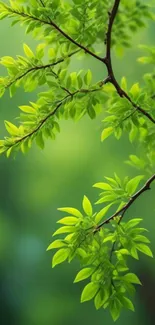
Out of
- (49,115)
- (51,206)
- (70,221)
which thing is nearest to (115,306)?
(70,221)

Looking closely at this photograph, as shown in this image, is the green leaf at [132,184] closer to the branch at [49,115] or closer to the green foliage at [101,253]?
the green foliage at [101,253]

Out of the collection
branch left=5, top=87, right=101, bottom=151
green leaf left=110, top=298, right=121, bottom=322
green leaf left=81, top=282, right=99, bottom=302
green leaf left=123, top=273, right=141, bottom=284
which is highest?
branch left=5, top=87, right=101, bottom=151

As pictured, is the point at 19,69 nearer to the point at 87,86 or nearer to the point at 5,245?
the point at 87,86

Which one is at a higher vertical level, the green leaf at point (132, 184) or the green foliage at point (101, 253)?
the green leaf at point (132, 184)

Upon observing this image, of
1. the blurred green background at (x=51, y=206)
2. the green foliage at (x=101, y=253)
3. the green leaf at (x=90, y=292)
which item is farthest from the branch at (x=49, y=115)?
the blurred green background at (x=51, y=206)

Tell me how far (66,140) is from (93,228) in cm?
67

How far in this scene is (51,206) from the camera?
1.43m

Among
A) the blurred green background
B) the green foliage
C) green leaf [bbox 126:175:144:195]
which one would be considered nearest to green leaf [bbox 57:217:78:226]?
the green foliage

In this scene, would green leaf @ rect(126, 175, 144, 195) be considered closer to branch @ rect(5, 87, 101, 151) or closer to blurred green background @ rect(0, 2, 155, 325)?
branch @ rect(5, 87, 101, 151)

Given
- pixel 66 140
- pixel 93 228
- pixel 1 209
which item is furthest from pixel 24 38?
pixel 93 228

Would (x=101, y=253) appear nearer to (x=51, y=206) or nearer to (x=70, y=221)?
(x=70, y=221)

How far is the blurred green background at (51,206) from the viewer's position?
1367 millimetres

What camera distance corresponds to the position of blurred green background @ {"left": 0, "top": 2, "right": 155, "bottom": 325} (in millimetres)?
1367

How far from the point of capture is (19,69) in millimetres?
808
